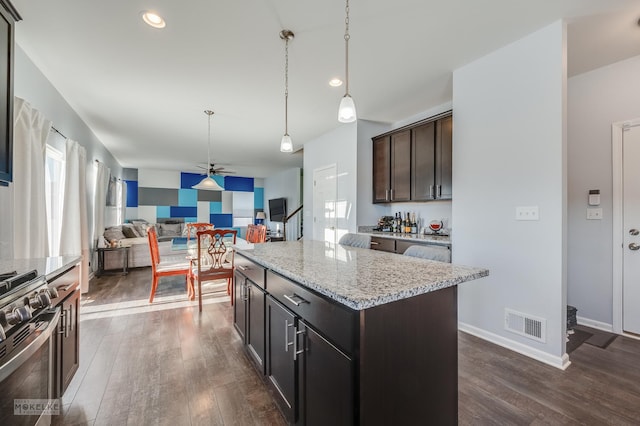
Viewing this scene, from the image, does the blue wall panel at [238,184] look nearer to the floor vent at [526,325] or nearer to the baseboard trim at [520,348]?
the baseboard trim at [520,348]

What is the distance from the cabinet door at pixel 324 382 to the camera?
102 cm

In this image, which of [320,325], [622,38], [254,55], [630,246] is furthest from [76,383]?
[622,38]

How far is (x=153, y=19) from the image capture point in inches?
80.1

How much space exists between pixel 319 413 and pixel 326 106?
3.41 metres

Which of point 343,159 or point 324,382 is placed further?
point 343,159

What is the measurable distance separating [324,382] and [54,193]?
4189mm

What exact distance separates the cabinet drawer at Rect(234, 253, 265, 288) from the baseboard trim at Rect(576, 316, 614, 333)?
129 inches

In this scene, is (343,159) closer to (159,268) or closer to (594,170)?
(594,170)

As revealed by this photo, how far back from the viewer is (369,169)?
4.33 meters

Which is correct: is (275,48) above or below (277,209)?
above

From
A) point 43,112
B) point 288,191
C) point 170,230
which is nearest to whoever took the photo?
point 43,112

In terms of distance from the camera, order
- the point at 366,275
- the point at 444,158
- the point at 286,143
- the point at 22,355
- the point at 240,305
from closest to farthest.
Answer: the point at 22,355
the point at 366,275
the point at 240,305
the point at 286,143
the point at 444,158

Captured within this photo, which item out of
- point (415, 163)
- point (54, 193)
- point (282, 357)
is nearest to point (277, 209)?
point (54, 193)

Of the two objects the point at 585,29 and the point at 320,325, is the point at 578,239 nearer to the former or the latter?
the point at 585,29
